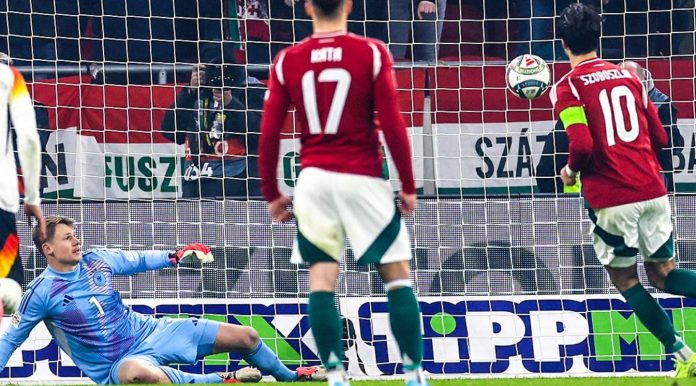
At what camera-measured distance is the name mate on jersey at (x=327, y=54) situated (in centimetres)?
589

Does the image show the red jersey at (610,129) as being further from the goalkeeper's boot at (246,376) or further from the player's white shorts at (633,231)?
the goalkeeper's boot at (246,376)

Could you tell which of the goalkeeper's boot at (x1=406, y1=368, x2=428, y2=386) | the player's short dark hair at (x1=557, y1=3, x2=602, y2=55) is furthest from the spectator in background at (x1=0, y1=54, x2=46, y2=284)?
the player's short dark hair at (x1=557, y1=3, x2=602, y2=55)

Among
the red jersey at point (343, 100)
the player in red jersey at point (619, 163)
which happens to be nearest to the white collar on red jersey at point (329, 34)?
the red jersey at point (343, 100)

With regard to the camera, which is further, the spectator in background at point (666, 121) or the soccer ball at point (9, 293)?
the spectator in background at point (666, 121)

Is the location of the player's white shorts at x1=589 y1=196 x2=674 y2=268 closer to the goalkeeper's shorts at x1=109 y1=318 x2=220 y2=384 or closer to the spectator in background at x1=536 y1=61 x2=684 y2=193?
the goalkeeper's shorts at x1=109 y1=318 x2=220 y2=384

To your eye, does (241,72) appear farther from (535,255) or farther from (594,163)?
(594,163)

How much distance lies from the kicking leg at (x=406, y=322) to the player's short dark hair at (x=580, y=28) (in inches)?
91.3

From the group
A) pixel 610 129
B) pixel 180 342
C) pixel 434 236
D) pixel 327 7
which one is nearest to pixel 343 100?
pixel 327 7

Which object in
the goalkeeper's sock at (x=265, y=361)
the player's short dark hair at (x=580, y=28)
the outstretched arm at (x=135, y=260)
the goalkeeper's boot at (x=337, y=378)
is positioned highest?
the player's short dark hair at (x=580, y=28)

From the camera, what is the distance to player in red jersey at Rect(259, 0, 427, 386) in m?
5.91

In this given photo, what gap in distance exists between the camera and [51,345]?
1017 cm

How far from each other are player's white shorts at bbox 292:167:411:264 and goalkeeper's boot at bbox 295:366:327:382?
331 centimetres

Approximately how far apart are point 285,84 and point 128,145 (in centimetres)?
583

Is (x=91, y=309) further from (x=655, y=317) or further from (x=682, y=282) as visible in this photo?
(x=682, y=282)
